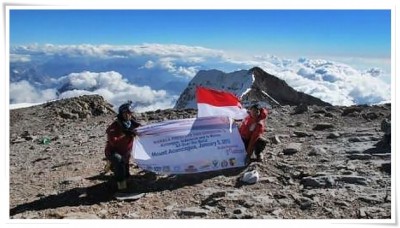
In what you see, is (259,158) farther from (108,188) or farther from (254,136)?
(108,188)

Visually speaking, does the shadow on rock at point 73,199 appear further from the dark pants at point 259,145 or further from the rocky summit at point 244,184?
the dark pants at point 259,145

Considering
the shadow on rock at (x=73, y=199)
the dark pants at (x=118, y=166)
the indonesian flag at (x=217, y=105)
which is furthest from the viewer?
the indonesian flag at (x=217, y=105)

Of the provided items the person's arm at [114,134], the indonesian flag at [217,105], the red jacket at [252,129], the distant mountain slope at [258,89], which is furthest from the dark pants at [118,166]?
the distant mountain slope at [258,89]

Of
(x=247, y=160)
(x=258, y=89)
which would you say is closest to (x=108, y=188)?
(x=247, y=160)

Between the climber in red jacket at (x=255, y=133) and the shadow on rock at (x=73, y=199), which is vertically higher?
the climber in red jacket at (x=255, y=133)

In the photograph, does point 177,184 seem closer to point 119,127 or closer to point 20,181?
point 119,127
